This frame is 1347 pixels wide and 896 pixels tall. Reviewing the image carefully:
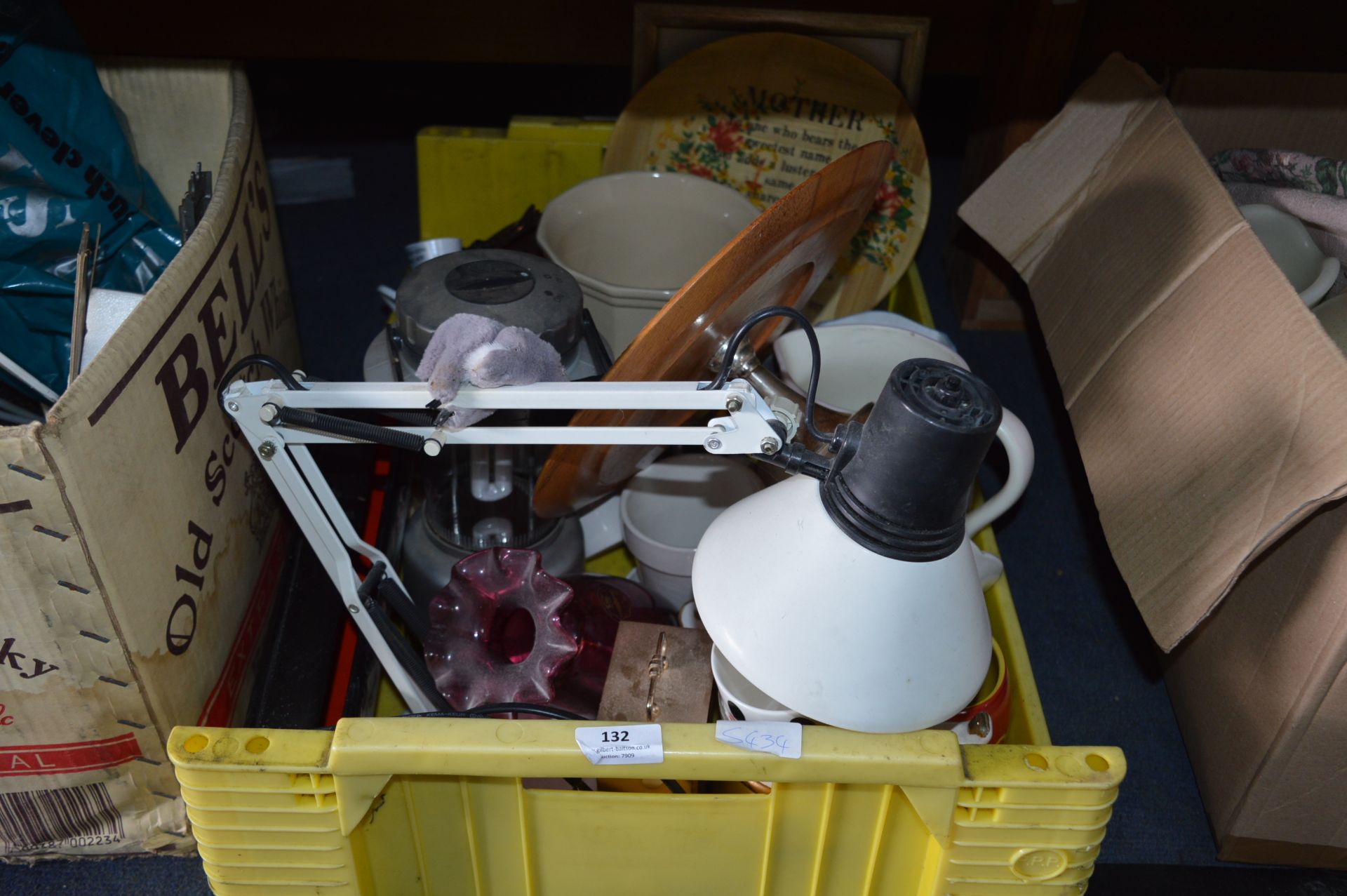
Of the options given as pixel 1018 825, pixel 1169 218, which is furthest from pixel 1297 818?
pixel 1169 218

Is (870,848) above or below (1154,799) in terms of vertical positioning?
above

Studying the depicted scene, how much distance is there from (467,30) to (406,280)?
1.61 feet

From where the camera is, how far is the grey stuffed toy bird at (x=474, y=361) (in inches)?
26.3

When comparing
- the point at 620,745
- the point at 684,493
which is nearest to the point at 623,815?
the point at 620,745

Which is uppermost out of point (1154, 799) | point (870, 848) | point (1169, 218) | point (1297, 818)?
point (1169, 218)

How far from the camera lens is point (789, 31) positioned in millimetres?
1239

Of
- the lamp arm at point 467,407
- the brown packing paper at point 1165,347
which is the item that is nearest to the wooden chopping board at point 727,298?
the lamp arm at point 467,407

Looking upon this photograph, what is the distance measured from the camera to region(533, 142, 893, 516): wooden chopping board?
682 mm

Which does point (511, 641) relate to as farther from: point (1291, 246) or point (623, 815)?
point (1291, 246)

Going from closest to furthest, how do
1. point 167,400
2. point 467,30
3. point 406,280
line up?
point 167,400
point 406,280
point 467,30

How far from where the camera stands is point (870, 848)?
688 mm

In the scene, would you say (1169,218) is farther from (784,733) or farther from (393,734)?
(393,734)

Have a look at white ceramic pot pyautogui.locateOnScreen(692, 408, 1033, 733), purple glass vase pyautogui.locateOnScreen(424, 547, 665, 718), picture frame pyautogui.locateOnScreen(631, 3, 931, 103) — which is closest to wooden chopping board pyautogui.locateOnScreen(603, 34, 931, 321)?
picture frame pyautogui.locateOnScreen(631, 3, 931, 103)

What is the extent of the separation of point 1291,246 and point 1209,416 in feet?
1.07
